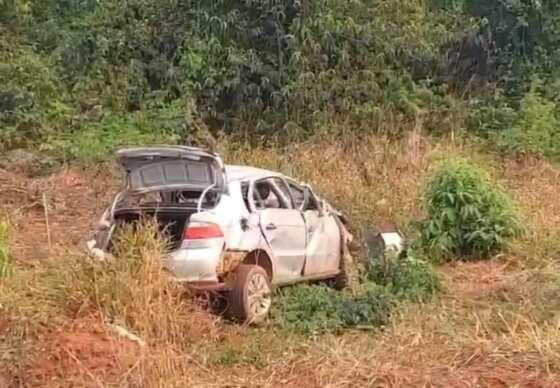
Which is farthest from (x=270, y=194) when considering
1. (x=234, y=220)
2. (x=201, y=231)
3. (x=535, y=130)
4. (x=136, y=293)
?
(x=535, y=130)

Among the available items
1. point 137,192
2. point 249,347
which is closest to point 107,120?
point 137,192

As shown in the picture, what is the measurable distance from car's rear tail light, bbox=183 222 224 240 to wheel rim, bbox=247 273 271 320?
1.87 feet

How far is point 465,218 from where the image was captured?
12.5 meters

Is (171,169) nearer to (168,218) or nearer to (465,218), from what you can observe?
(168,218)

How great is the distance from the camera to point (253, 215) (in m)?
9.25

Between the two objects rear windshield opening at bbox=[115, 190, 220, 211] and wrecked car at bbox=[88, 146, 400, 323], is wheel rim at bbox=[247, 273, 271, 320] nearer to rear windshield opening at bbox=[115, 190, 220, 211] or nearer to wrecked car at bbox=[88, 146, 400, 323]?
wrecked car at bbox=[88, 146, 400, 323]

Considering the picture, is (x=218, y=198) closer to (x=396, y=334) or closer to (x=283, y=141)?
(x=396, y=334)

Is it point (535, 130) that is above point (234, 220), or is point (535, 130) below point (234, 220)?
below

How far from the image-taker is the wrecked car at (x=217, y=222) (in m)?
8.66

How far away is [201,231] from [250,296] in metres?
0.75

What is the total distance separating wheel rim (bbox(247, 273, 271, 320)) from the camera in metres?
8.81

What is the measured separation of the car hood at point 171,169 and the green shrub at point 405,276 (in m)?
2.27

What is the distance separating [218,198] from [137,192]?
94 centimetres

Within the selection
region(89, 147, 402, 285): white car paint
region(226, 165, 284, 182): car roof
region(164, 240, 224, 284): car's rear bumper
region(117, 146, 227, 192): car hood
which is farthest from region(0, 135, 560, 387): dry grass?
region(226, 165, 284, 182): car roof
